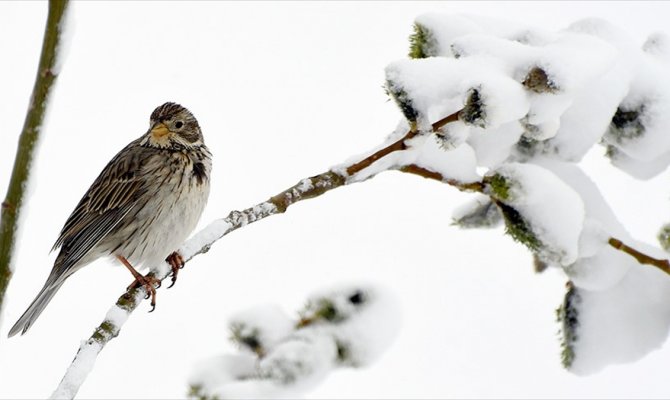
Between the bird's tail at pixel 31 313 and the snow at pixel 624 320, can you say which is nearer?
the snow at pixel 624 320

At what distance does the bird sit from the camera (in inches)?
209

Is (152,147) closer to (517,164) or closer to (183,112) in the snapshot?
(183,112)

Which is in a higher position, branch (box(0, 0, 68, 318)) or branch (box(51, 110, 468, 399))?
branch (box(0, 0, 68, 318))

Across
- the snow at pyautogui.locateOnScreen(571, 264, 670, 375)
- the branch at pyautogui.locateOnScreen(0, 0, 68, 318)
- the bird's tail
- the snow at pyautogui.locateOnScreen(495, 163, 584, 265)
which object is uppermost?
the branch at pyautogui.locateOnScreen(0, 0, 68, 318)

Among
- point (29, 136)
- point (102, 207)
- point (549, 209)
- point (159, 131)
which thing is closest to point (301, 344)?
point (549, 209)

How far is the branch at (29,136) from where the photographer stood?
1.71 m

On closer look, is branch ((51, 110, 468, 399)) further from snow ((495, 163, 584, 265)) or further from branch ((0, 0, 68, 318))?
branch ((0, 0, 68, 318))

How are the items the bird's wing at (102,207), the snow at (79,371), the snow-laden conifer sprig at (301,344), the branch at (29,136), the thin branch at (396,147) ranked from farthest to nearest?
the bird's wing at (102,207)
the thin branch at (396,147)
the snow-laden conifer sprig at (301,344)
the snow at (79,371)
the branch at (29,136)

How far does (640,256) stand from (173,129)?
148 inches

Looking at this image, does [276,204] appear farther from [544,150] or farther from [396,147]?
[544,150]

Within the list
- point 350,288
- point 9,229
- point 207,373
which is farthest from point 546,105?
point 9,229

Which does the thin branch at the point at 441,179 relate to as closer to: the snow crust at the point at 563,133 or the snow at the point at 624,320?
the snow crust at the point at 563,133

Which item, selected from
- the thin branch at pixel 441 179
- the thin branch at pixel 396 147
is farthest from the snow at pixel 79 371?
the thin branch at pixel 441 179

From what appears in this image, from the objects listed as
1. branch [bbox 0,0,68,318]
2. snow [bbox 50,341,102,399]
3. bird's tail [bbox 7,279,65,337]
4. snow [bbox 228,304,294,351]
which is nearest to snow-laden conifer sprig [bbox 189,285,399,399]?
snow [bbox 228,304,294,351]
